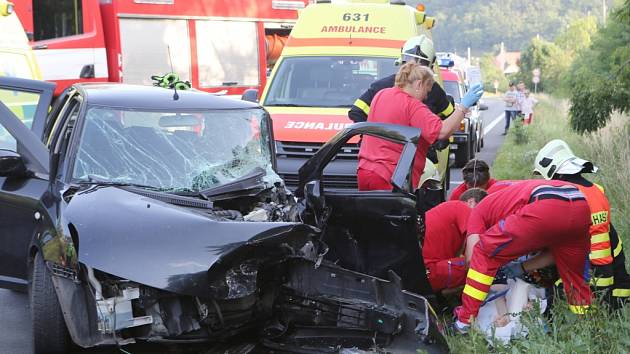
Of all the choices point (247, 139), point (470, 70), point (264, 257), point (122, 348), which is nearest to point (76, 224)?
point (264, 257)

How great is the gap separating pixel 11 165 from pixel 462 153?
36.8ft

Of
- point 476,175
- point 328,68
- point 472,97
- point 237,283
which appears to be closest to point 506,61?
point 328,68

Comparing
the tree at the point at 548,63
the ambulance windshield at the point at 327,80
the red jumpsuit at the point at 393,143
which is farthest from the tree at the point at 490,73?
the red jumpsuit at the point at 393,143

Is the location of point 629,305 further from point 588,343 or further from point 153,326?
point 153,326

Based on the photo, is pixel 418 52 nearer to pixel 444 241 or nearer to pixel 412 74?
pixel 412 74

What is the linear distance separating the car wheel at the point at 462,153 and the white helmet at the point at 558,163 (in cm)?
991

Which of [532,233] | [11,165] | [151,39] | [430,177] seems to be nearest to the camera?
[532,233]

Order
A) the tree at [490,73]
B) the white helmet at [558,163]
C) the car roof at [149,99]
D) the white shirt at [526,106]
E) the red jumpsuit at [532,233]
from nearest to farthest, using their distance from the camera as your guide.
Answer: the red jumpsuit at [532,233] < the white helmet at [558,163] < the car roof at [149,99] < the white shirt at [526,106] < the tree at [490,73]

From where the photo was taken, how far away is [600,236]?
18.1 ft

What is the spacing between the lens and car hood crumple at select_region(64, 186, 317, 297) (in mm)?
4340

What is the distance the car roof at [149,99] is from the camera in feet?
19.8

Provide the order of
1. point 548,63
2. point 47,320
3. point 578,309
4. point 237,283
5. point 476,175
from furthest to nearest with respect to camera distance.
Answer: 1. point 548,63
2. point 476,175
3. point 578,309
4. point 47,320
5. point 237,283

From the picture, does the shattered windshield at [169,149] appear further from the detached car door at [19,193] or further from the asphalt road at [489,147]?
the asphalt road at [489,147]

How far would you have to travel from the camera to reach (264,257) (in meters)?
4.68
